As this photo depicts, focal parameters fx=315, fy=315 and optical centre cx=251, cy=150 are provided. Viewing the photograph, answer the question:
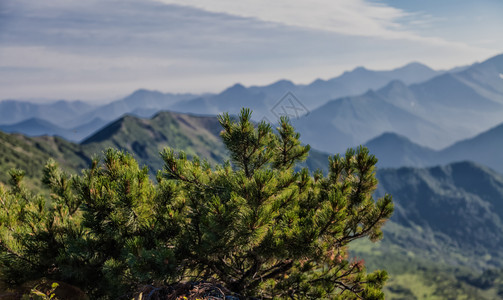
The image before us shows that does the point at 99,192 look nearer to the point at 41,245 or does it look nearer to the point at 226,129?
the point at 41,245

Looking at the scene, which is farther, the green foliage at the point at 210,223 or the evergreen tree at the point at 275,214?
the green foliage at the point at 210,223

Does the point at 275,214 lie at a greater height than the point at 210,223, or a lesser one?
greater

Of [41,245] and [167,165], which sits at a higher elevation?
[167,165]

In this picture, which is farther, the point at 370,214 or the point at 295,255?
the point at 370,214

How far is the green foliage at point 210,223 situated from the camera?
20.5 ft

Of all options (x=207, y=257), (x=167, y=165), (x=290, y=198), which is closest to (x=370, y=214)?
(x=290, y=198)

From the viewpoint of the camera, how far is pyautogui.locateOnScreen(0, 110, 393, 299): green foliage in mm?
6234

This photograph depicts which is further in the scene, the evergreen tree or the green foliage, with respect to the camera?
the green foliage

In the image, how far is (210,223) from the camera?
19.7ft

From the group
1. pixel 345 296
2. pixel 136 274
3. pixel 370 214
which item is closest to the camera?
pixel 136 274

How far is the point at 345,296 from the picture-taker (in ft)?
28.5

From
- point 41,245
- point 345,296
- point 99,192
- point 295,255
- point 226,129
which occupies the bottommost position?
point 345,296

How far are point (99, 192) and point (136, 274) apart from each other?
74.5 inches

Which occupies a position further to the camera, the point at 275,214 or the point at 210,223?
the point at 210,223
